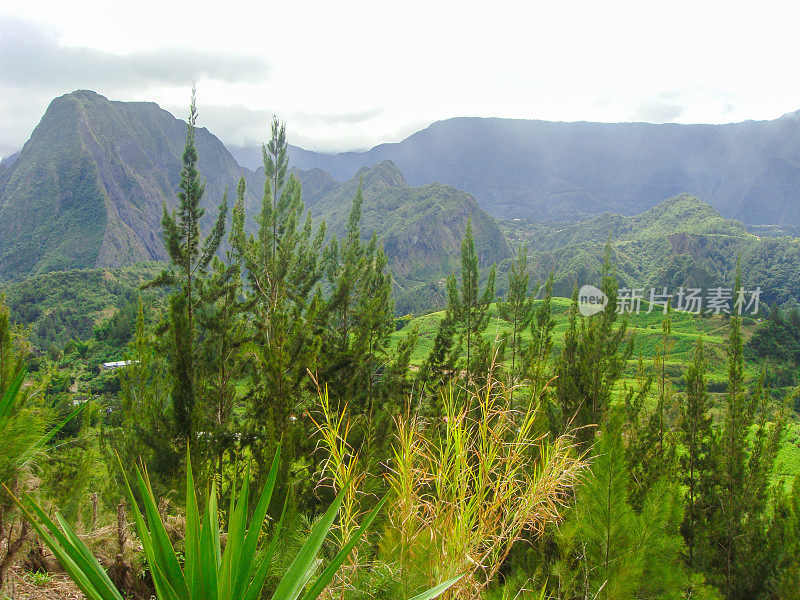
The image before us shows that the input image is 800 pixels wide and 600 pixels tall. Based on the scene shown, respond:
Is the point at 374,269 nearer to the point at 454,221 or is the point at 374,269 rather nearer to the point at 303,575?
the point at 303,575

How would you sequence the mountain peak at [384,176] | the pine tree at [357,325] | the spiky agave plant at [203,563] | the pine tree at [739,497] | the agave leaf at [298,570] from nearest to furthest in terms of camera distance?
the spiky agave plant at [203,563], the agave leaf at [298,570], the pine tree at [739,497], the pine tree at [357,325], the mountain peak at [384,176]

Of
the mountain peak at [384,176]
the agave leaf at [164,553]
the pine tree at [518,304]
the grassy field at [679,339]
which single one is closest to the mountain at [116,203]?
the mountain peak at [384,176]

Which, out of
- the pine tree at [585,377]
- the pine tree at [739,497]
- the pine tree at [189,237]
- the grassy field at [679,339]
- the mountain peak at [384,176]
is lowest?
the grassy field at [679,339]

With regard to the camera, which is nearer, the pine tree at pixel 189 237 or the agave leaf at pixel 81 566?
the agave leaf at pixel 81 566

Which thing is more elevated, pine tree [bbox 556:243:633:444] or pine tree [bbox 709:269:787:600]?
pine tree [bbox 556:243:633:444]

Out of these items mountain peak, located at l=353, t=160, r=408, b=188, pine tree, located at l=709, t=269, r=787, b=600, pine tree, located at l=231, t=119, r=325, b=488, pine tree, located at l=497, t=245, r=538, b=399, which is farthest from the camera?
mountain peak, located at l=353, t=160, r=408, b=188

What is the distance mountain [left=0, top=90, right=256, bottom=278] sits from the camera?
388ft

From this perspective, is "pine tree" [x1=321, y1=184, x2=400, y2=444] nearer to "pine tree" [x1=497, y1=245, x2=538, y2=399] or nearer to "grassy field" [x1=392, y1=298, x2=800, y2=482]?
"pine tree" [x1=497, y1=245, x2=538, y2=399]

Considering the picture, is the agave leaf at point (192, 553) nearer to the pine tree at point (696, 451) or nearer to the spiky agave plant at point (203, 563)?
the spiky agave plant at point (203, 563)

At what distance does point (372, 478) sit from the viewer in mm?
4547

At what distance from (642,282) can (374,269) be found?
102619 mm

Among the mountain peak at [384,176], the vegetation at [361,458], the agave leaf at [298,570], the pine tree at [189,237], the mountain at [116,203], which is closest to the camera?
the agave leaf at [298,570]

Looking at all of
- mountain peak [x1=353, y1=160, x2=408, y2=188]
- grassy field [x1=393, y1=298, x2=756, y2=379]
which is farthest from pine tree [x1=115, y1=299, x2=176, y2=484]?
mountain peak [x1=353, y1=160, x2=408, y2=188]

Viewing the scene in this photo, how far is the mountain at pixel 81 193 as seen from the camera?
388 feet
